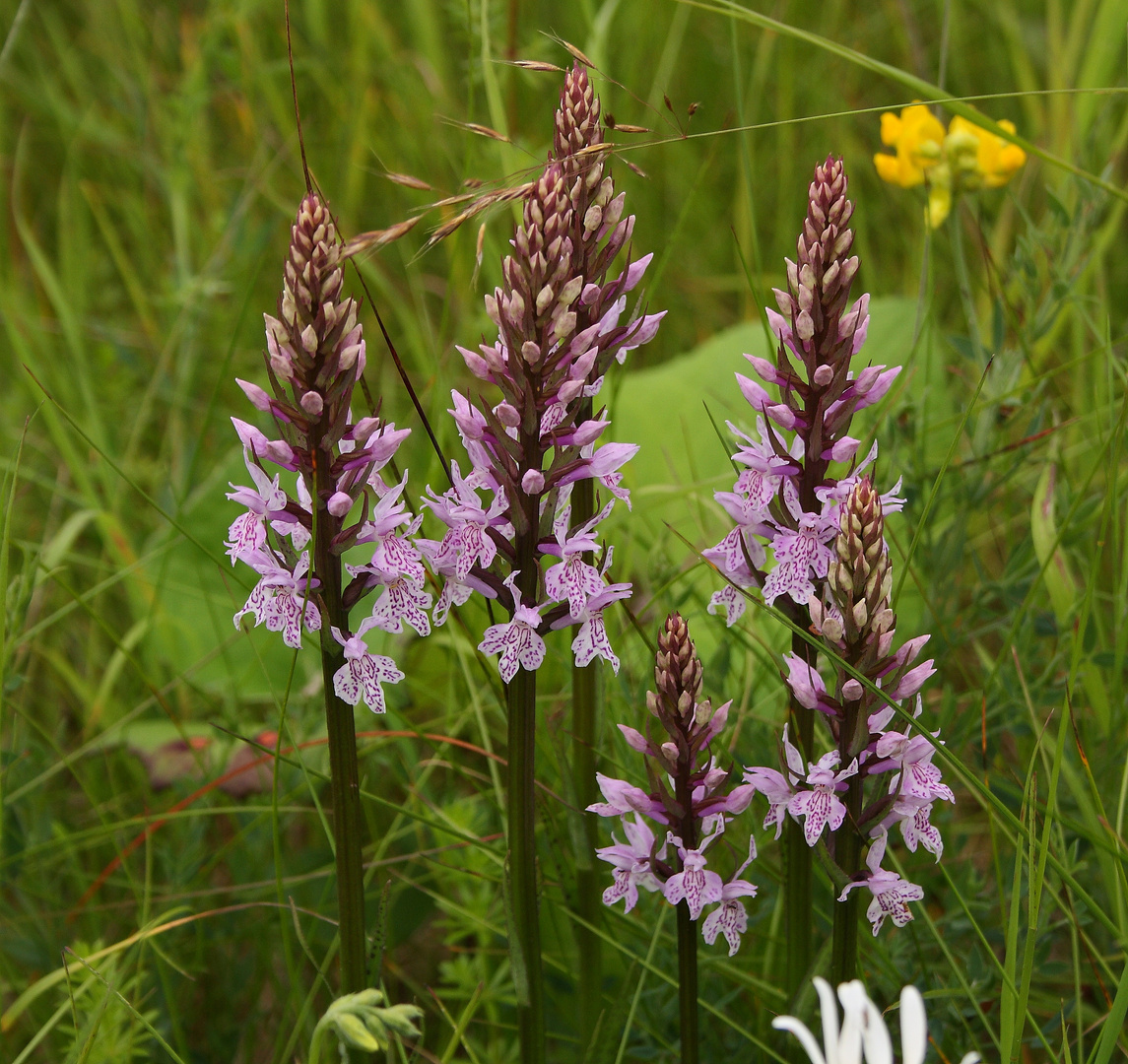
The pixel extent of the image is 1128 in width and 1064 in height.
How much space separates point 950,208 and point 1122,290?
5.34ft

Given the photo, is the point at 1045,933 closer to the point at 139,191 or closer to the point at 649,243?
the point at 649,243

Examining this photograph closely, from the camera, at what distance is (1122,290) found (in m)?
4.23

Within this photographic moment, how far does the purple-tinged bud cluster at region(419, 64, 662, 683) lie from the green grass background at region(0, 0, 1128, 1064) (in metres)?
0.30

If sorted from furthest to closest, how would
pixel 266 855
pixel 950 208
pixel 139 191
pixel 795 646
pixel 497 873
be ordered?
pixel 139 191 < pixel 950 208 < pixel 266 855 < pixel 497 873 < pixel 795 646

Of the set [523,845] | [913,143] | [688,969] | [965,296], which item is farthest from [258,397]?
[913,143]

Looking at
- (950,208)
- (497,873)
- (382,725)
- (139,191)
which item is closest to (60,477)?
(382,725)

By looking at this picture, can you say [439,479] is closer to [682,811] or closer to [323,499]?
[323,499]

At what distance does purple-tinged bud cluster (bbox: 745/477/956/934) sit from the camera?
60.4 inches

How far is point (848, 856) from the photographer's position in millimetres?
1671

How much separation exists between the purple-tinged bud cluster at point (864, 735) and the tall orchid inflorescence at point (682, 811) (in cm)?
8

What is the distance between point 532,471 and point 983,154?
1.94 metres

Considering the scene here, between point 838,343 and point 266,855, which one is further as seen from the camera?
point 266,855

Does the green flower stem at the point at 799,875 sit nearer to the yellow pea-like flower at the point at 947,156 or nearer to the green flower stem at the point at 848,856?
the green flower stem at the point at 848,856

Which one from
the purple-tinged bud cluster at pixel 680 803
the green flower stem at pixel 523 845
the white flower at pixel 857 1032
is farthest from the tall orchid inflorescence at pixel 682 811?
the white flower at pixel 857 1032
